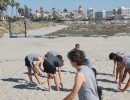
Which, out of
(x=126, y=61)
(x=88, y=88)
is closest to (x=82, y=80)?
(x=88, y=88)

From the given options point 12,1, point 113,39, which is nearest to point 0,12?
point 12,1

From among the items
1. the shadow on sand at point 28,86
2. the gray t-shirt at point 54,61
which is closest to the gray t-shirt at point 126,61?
the gray t-shirt at point 54,61

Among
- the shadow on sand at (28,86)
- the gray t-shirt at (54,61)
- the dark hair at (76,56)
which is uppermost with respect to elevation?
the dark hair at (76,56)

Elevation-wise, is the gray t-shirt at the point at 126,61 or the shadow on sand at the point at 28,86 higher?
the gray t-shirt at the point at 126,61

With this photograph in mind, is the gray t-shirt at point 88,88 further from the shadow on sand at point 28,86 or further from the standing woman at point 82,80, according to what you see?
the shadow on sand at point 28,86

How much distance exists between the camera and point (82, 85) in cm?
408

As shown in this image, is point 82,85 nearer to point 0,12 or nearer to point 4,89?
point 4,89

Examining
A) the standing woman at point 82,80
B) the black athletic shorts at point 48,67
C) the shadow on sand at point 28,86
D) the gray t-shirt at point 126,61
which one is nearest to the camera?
the standing woman at point 82,80

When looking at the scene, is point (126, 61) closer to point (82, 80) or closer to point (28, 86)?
point (28, 86)

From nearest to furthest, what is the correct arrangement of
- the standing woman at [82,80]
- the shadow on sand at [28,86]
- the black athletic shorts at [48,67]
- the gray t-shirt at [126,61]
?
1. the standing woman at [82,80]
2. the gray t-shirt at [126,61]
3. the black athletic shorts at [48,67]
4. the shadow on sand at [28,86]

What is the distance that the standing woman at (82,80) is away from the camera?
13.1 feet

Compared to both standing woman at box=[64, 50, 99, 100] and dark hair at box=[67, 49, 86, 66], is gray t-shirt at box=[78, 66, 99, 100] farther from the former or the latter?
dark hair at box=[67, 49, 86, 66]

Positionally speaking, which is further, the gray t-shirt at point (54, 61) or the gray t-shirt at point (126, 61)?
the gray t-shirt at point (54, 61)

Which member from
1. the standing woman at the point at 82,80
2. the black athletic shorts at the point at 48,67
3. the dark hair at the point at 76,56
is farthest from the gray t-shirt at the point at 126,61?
the dark hair at the point at 76,56
